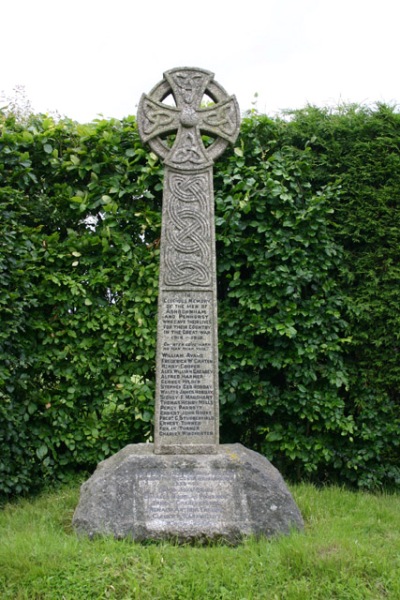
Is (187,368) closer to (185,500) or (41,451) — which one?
(185,500)

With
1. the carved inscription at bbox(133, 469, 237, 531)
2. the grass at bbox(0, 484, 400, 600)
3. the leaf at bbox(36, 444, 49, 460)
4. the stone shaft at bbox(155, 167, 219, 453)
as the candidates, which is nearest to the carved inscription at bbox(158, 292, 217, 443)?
the stone shaft at bbox(155, 167, 219, 453)

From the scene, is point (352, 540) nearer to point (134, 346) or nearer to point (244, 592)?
point (244, 592)

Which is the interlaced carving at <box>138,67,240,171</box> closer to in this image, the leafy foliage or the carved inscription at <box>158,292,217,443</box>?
the leafy foliage

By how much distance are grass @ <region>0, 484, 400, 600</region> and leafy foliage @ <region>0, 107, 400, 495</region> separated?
1769 millimetres

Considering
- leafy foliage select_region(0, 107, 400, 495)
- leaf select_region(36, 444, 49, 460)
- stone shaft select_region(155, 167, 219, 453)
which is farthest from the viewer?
leafy foliage select_region(0, 107, 400, 495)

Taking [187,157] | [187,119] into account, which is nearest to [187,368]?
[187,157]

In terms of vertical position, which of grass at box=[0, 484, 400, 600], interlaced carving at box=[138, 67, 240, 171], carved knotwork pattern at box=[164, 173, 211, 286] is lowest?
grass at box=[0, 484, 400, 600]

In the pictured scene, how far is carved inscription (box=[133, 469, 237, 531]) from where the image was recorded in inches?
183

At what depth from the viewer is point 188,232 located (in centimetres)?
545

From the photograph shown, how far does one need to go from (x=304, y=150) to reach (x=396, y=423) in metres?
3.06

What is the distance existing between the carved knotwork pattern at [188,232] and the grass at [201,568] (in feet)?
7.23

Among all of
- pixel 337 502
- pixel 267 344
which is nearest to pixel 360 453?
pixel 337 502

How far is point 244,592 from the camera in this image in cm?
379

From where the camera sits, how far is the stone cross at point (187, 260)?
17.1 ft
